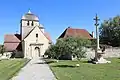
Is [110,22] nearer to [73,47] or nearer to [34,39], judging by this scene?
[34,39]

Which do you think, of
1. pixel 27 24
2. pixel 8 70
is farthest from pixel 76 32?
pixel 8 70

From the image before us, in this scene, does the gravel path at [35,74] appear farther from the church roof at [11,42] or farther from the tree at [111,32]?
the church roof at [11,42]

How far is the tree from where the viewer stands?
7354 centimetres

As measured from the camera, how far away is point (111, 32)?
75.9 metres

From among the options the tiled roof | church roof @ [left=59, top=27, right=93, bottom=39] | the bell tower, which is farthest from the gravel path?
the bell tower

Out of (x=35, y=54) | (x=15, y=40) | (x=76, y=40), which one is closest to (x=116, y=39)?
(x=35, y=54)

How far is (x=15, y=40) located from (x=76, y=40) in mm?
49476

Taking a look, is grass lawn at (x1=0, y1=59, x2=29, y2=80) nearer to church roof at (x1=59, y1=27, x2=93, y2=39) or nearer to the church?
church roof at (x1=59, y1=27, x2=93, y2=39)

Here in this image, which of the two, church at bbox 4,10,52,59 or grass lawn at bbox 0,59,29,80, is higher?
church at bbox 4,10,52,59

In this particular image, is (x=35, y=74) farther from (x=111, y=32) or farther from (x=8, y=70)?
(x=111, y=32)

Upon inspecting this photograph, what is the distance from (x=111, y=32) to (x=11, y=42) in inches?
1159

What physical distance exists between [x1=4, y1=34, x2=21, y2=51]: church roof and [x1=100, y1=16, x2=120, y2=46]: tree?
24822 mm

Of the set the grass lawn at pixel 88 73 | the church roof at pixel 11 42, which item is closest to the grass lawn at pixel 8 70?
the grass lawn at pixel 88 73

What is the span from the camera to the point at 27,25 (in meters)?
80.5
